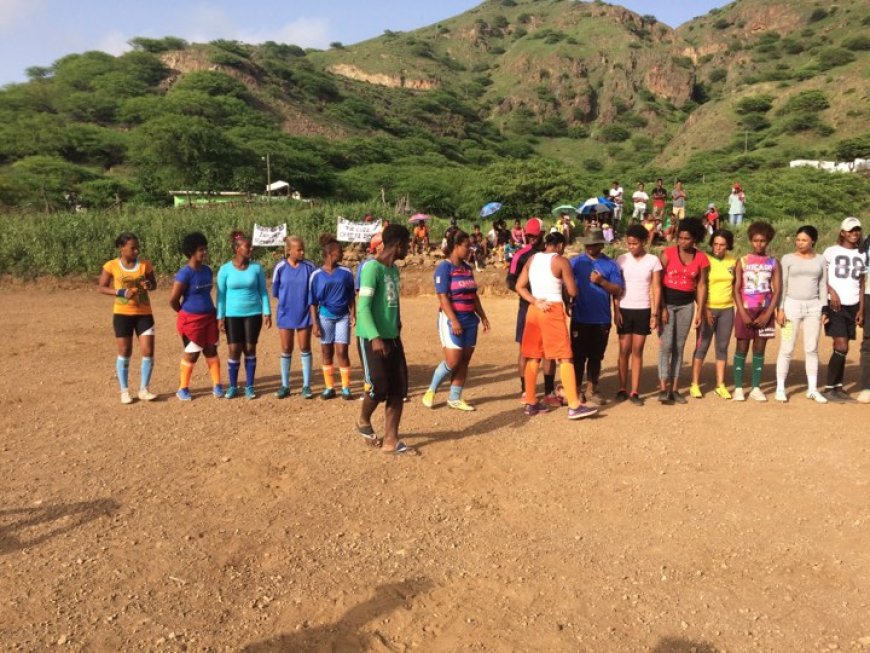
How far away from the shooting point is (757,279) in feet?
21.6

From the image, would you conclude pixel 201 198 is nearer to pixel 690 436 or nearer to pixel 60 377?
pixel 60 377

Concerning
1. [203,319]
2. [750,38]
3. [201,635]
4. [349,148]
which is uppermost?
[750,38]

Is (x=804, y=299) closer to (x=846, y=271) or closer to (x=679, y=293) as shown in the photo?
(x=846, y=271)

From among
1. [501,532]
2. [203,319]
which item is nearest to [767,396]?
[501,532]

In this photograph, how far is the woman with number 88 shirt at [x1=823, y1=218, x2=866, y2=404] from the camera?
6.49m

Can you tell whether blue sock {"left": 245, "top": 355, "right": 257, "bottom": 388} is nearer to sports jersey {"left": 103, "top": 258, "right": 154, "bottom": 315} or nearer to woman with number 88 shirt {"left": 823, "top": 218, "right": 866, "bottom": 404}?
sports jersey {"left": 103, "top": 258, "right": 154, "bottom": 315}

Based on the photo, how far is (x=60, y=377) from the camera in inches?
323

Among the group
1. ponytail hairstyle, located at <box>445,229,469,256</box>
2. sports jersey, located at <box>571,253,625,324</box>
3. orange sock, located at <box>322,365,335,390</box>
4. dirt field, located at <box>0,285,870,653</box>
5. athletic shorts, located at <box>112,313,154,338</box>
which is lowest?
dirt field, located at <box>0,285,870,653</box>

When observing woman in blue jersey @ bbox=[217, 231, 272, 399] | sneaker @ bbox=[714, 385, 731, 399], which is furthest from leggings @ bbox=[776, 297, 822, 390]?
woman in blue jersey @ bbox=[217, 231, 272, 399]

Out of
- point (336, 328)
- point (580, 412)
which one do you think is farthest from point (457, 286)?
point (580, 412)

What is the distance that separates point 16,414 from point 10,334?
18.7 feet

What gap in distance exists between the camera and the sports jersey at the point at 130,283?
6648 millimetres

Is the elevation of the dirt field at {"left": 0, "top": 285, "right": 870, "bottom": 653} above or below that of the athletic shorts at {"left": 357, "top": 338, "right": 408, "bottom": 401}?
below

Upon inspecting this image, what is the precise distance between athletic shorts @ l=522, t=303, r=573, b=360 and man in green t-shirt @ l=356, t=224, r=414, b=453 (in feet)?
4.64
